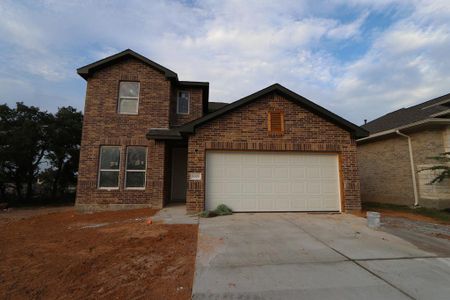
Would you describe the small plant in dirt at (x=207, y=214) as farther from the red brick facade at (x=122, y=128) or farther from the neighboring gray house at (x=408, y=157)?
the neighboring gray house at (x=408, y=157)

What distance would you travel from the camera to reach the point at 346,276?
4.04 m

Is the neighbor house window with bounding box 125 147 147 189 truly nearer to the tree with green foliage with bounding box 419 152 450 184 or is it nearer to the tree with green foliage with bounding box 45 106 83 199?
the tree with green foliage with bounding box 45 106 83 199

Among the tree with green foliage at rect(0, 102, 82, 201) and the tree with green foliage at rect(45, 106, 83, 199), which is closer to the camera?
the tree with green foliage at rect(0, 102, 82, 201)

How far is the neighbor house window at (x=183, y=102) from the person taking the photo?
1280cm

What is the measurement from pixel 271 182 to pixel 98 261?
6335 mm

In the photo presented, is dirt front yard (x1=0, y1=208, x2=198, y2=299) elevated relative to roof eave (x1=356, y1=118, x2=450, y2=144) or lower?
lower

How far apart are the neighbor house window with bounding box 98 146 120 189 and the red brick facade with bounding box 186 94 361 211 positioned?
12.9ft

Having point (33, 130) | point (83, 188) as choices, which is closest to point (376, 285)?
point (83, 188)

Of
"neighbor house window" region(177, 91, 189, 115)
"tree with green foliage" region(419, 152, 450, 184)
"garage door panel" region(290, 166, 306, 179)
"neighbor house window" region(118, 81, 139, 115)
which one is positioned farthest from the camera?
"neighbor house window" region(177, 91, 189, 115)

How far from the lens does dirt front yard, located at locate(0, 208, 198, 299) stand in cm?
362

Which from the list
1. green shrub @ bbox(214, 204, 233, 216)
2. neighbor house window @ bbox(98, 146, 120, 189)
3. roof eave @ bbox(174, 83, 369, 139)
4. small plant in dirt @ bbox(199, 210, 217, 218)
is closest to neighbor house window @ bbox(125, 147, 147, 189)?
neighbor house window @ bbox(98, 146, 120, 189)

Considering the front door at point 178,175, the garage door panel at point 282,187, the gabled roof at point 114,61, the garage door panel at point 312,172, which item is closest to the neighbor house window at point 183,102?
the gabled roof at point 114,61

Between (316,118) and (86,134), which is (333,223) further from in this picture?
(86,134)

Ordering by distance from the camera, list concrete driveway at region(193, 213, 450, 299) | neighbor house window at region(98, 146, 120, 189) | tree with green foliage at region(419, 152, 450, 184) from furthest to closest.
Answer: neighbor house window at region(98, 146, 120, 189)
tree with green foliage at region(419, 152, 450, 184)
concrete driveway at region(193, 213, 450, 299)
